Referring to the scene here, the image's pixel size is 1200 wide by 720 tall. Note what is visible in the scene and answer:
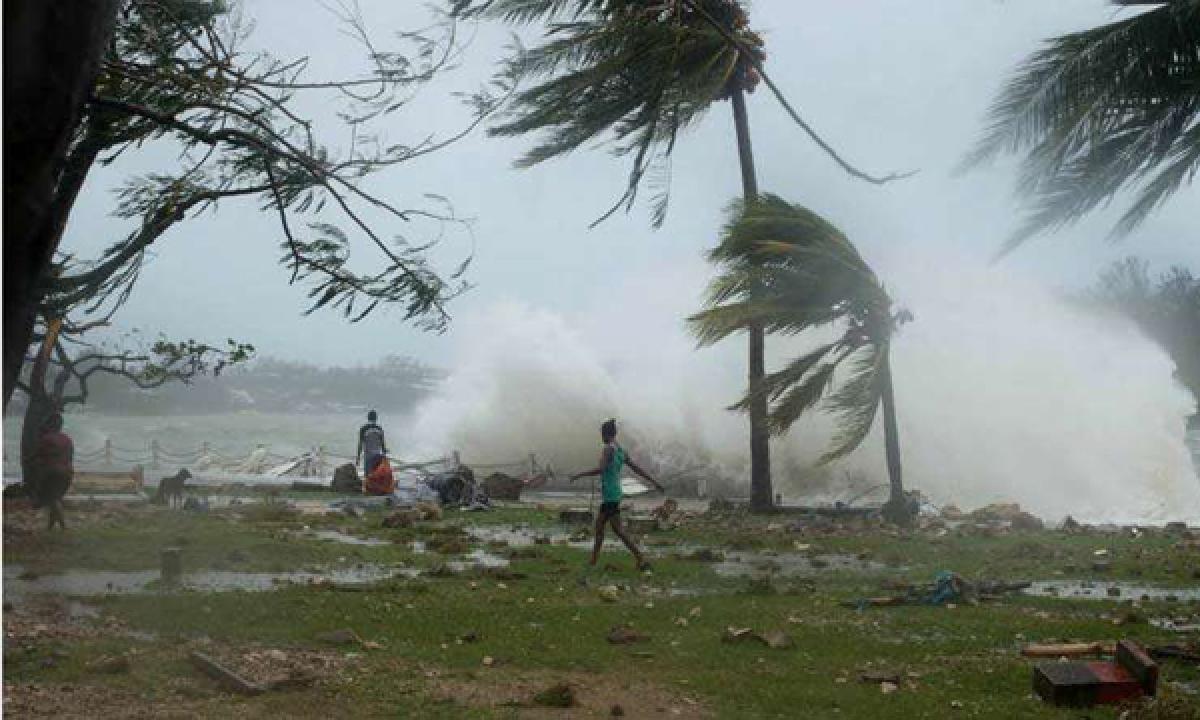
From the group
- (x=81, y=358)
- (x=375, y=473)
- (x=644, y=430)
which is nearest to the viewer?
(x=81, y=358)

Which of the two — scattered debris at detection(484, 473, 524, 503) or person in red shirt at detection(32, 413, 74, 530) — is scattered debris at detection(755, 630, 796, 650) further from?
scattered debris at detection(484, 473, 524, 503)

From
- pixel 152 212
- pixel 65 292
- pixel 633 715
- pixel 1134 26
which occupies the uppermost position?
pixel 1134 26

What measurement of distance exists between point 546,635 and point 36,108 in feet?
21.2

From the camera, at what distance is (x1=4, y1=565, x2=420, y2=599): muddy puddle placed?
376 inches

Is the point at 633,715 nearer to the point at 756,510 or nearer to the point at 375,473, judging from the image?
the point at 756,510

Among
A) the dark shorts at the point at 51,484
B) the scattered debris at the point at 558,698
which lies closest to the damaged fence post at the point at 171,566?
the dark shorts at the point at 51,484

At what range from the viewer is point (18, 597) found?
8945 millimetres

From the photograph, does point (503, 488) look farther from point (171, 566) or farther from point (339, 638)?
point (339, 638)

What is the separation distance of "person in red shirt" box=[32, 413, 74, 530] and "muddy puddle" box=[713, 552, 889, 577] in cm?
759

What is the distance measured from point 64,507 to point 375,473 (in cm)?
721

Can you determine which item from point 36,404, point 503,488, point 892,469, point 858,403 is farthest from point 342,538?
point 503,488

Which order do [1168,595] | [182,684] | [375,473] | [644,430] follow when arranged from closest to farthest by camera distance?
1. [182,684]
2. [1168,595]
3. [375,473]
4. [644,430]

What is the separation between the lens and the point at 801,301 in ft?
60.8

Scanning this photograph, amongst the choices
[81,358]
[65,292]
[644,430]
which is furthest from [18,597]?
[644,430]
